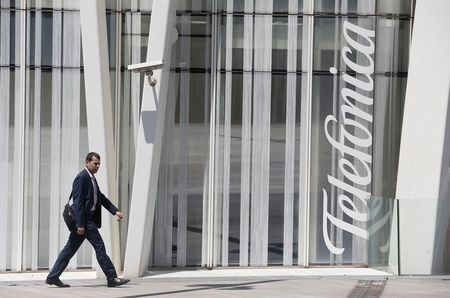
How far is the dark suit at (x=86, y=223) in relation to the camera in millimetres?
15547

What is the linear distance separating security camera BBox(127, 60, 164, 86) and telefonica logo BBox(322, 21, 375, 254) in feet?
9.64

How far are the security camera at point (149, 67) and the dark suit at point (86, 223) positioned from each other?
1796 mm

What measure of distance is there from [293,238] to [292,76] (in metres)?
2.40

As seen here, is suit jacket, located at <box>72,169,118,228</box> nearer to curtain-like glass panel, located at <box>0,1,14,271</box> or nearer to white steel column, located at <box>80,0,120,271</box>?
white steel column, located at <box>80,0,120,271</box>

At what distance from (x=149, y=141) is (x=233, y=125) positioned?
1.70 metres

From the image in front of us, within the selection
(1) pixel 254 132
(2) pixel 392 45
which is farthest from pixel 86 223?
(2) pixel 392 45

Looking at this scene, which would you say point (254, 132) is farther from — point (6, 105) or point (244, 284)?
point (6, 105)

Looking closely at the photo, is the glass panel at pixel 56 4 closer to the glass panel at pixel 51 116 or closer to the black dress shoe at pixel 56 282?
the glass panel at pixel 51 116

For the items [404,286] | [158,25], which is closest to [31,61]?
[158,25]

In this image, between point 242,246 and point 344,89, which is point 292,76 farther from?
point 242,246

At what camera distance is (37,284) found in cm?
1633

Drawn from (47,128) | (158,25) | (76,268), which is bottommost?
(76,268)

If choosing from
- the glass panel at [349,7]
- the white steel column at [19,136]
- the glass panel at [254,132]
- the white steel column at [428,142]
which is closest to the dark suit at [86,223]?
the white steel column at [19,136]

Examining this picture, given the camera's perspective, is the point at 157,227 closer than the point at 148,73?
No
